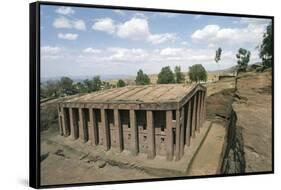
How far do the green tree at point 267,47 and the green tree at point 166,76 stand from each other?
36.4 inches

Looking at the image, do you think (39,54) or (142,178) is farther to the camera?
(142,178)

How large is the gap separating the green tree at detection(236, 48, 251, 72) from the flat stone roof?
0.62m

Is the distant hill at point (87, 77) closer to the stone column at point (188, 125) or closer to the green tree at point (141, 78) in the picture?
the green tree at point (141, 78)

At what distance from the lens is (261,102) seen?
487 cm

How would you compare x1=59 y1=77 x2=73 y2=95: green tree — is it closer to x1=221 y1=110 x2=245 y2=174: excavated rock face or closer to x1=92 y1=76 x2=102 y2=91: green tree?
x1=92 y1=76 x2=102 y2=91: green tree

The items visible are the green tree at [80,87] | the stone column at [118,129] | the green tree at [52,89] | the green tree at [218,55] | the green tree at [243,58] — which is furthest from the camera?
the green tree at [243,58]

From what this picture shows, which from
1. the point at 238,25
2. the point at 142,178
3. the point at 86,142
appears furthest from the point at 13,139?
the point at 238,25

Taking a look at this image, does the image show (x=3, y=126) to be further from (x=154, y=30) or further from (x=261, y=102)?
(x=261, y=102)

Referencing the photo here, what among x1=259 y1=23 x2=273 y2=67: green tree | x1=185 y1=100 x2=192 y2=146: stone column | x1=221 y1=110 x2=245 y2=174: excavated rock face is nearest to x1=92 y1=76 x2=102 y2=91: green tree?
x1=185 y1=100 x2=192 y2=146: stone column

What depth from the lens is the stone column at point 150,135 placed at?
430 cm

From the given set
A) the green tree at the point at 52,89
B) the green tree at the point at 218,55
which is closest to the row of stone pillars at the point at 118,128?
the green tree at the point at 52,89

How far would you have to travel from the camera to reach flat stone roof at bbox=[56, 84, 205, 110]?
4262 mm

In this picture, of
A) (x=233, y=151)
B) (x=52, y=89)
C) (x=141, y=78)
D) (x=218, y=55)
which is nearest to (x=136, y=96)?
(x=141, y=78)

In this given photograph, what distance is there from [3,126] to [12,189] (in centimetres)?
47
